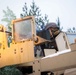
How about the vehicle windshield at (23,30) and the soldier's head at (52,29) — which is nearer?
the vehicle windshield at (23,30)

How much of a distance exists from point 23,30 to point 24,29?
0.03m

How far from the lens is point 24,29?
9.42 feet

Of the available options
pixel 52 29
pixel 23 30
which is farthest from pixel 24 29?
pixel 52 29

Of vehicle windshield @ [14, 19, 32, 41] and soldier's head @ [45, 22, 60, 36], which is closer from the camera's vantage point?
vehicle windshield @ [14, 19, 32, 41]

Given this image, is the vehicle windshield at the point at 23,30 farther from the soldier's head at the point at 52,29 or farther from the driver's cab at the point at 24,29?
the soldier's head at the point at 52,29

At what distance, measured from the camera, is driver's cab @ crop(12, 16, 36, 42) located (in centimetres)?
276

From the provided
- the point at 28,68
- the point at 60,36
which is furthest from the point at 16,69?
the point at 60,36

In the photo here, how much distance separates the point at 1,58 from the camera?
3029 mm

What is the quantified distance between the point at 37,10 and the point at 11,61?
3.32 meters

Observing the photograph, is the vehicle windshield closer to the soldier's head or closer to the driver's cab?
the driver's cab

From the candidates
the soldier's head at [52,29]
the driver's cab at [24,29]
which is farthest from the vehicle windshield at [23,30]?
the soldier's head at [52,29]

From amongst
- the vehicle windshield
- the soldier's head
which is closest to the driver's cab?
the vehicle windshield

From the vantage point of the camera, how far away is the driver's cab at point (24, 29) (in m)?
2.76

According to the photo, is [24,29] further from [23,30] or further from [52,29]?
[52,29]
